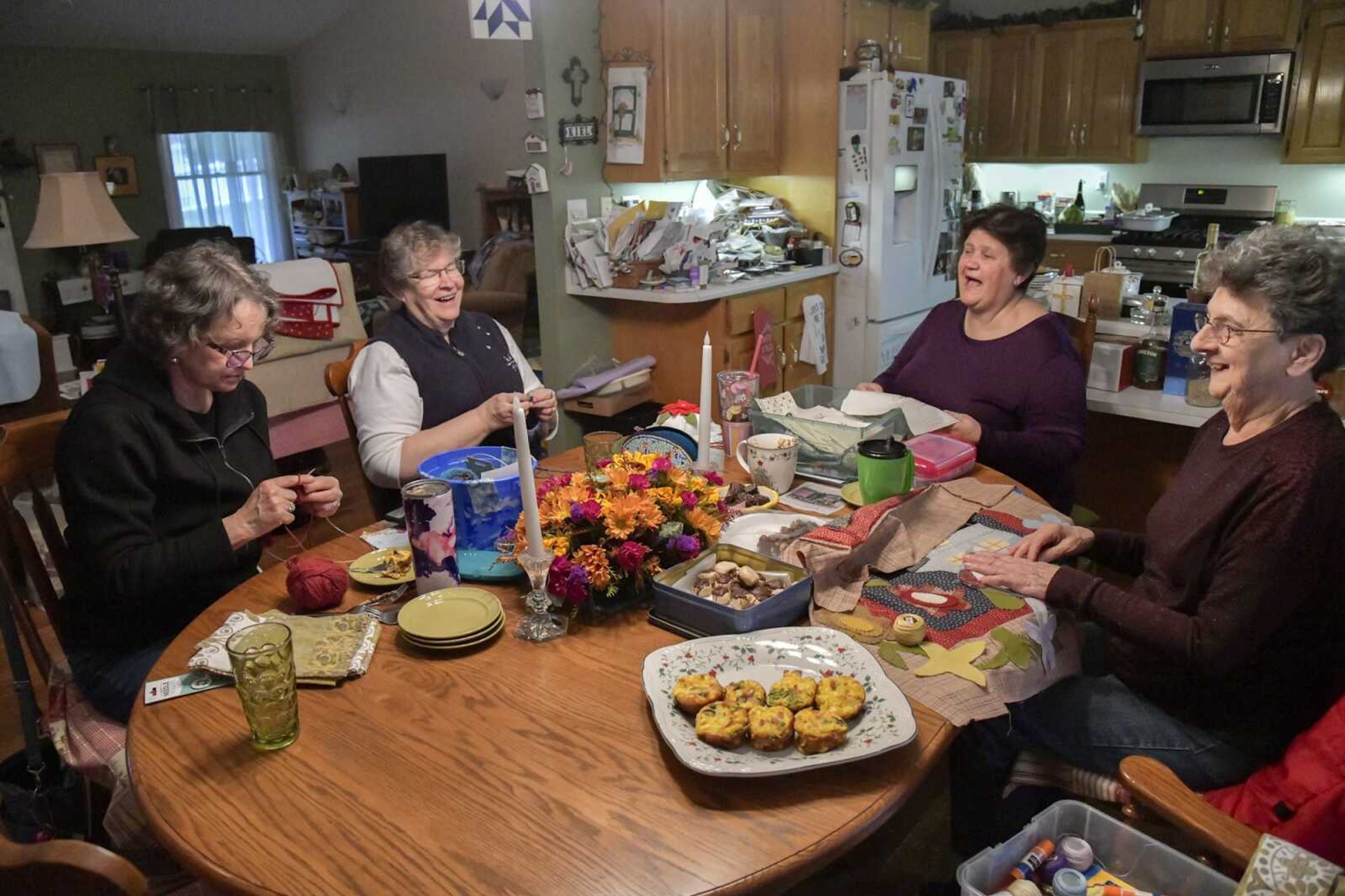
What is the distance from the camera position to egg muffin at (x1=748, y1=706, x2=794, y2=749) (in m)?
1.00

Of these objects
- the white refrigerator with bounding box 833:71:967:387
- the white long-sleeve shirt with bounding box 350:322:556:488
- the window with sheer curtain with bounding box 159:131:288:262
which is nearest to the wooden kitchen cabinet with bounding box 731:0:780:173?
the white refrigerator with bounding box 833:71:967:387

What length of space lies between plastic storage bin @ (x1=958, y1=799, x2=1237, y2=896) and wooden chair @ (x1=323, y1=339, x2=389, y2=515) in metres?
1.38

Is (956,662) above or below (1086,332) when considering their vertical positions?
below

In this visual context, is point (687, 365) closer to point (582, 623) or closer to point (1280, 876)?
point (582, 623)

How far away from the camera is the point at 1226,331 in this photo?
134 centimetres

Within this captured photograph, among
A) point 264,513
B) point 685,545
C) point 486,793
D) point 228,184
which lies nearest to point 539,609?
point 685,545

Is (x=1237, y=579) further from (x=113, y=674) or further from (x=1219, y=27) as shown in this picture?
(x=1219, y=27)

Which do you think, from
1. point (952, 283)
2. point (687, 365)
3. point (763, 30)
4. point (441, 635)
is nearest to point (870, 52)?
point (763, 30)

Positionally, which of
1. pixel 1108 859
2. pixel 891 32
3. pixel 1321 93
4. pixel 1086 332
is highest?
pixel 891 32

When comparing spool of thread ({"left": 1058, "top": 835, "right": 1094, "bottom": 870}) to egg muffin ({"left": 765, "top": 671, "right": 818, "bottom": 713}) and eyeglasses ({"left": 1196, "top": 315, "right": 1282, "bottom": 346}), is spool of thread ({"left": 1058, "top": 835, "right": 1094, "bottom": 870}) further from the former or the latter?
eyeglasses ({"left": 1196, "top": 315, "right": 1282, "bottom": 346})

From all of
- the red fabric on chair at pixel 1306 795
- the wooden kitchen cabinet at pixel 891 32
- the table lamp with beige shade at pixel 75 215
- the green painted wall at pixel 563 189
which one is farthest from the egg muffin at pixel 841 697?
the table lamp with beige shade at pixel 75 215

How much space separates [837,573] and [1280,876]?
62 centimetres

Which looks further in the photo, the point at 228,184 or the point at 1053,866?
the point at 228,184

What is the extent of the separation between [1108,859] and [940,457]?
788mm
